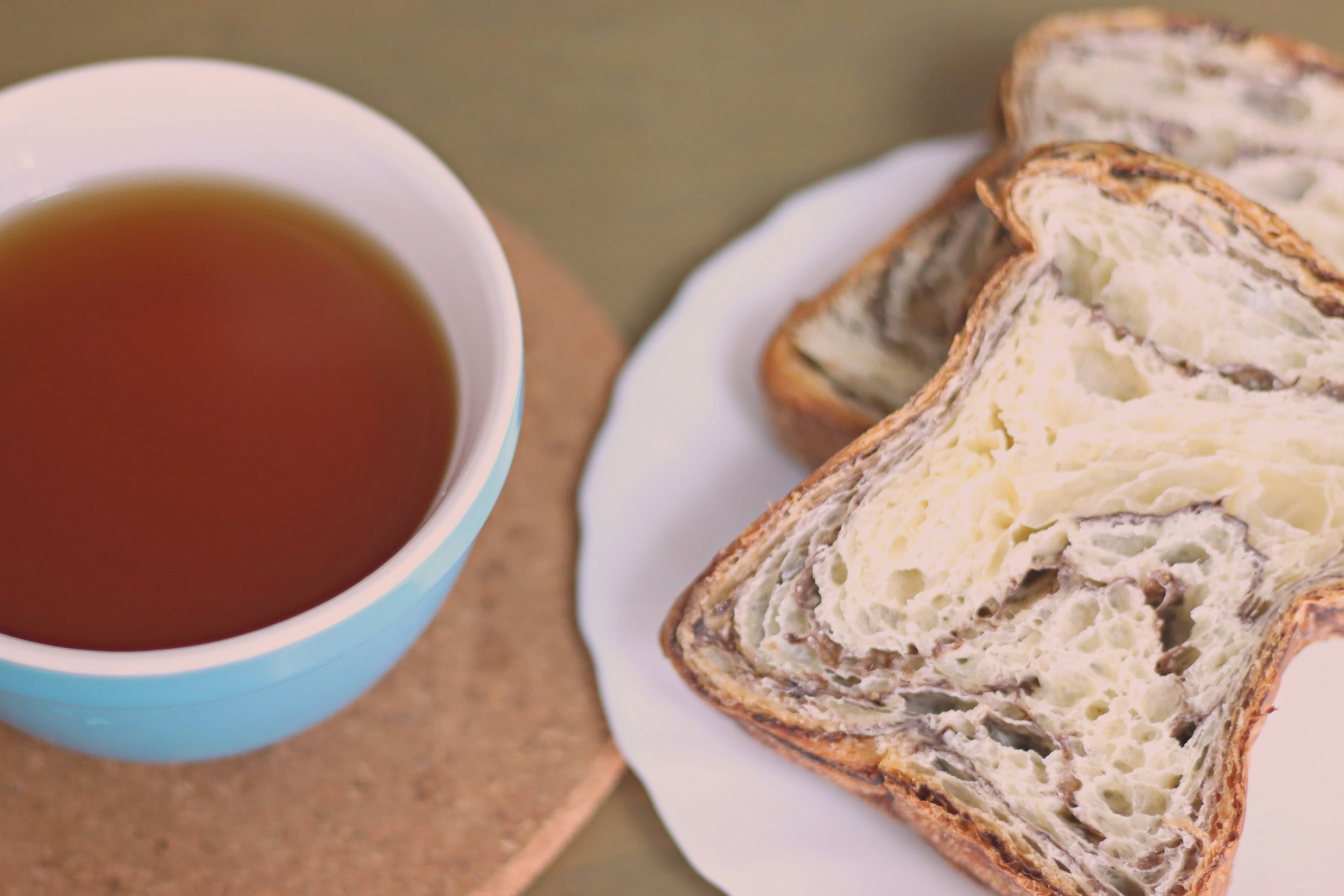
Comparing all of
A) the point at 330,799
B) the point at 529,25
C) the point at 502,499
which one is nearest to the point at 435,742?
the point at 330,799

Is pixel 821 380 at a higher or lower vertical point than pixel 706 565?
higher

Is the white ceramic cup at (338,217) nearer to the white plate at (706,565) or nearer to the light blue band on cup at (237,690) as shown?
the light blue band on cup at (237,690)

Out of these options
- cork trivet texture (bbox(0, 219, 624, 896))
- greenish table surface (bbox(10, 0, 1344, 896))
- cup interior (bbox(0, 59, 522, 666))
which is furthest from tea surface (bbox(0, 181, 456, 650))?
greenish table surface (bbox(10, 0, 1344, 896))

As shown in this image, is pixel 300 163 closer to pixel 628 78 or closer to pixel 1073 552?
pixel 628 78

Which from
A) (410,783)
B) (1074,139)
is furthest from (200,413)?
(1074,139)

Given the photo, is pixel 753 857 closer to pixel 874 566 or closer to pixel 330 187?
pixel 874 566

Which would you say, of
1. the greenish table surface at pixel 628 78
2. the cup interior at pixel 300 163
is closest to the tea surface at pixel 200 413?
the cup interior at pixel 300 163
